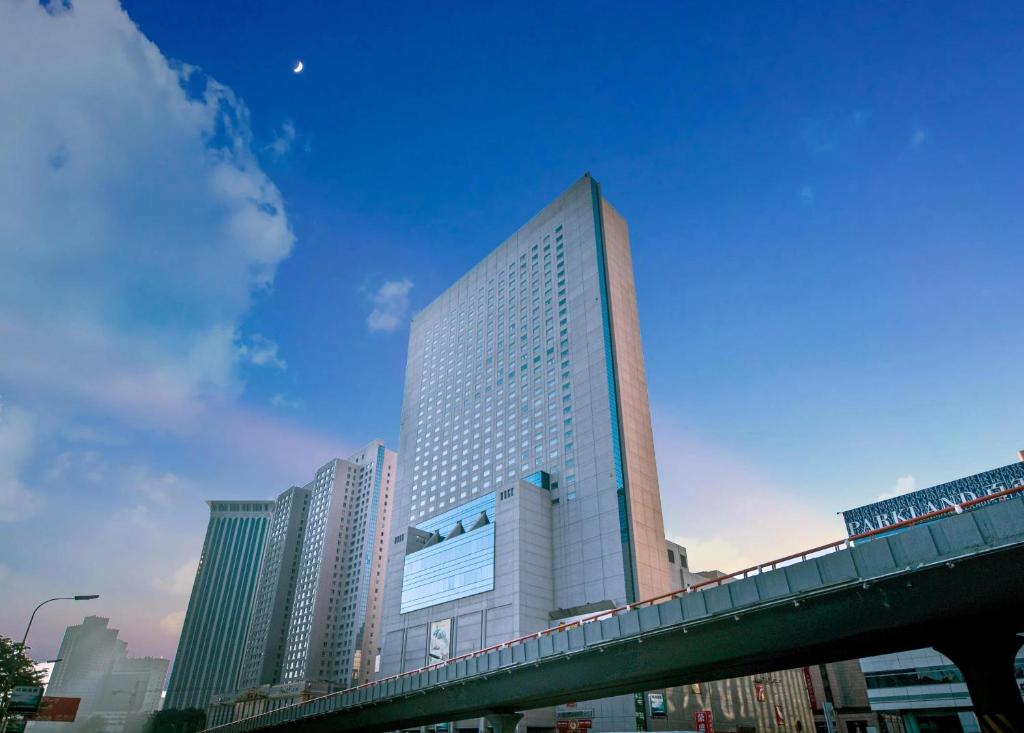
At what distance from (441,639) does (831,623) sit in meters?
77.9

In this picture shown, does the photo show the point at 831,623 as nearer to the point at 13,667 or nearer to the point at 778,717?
the point at 13,667

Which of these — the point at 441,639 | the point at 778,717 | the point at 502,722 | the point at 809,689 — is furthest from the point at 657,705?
the point at 809,689

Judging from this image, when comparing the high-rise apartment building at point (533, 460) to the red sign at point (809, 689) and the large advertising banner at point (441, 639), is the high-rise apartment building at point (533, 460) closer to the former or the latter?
the large advertising banner at point (441, 639)

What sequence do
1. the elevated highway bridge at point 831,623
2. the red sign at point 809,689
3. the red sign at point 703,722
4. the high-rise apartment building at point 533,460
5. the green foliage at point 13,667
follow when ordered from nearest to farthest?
the elevated highway bridge at point 831,623, the green foliage at point 13,667, the red sign at point 703,722, the high-rise apartment building at point 533,460, the red sign at point 809,689

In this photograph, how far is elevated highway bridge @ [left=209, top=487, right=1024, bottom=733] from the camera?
25344mm

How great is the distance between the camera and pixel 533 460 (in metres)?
106

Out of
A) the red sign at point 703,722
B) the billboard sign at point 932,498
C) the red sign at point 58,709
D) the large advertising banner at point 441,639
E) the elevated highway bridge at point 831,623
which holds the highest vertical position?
the billboard sign at point 932,498

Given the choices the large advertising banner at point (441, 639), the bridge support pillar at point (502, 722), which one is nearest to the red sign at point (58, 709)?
the large advertising banner at point (441, 639)

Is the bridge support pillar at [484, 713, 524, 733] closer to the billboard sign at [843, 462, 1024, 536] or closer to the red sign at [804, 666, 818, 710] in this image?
the billboard sign at [843, 462, 1024, 536]

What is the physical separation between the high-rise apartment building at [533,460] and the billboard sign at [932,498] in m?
39.6

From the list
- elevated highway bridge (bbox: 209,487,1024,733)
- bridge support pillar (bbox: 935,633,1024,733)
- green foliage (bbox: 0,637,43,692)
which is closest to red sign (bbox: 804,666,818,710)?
elevated highway bridge (bbox: 209,487,1024,733)

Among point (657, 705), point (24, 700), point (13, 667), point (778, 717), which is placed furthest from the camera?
point (778, 717)

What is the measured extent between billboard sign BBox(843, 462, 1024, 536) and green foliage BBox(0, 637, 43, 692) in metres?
112

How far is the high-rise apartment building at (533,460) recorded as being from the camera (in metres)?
90.2
